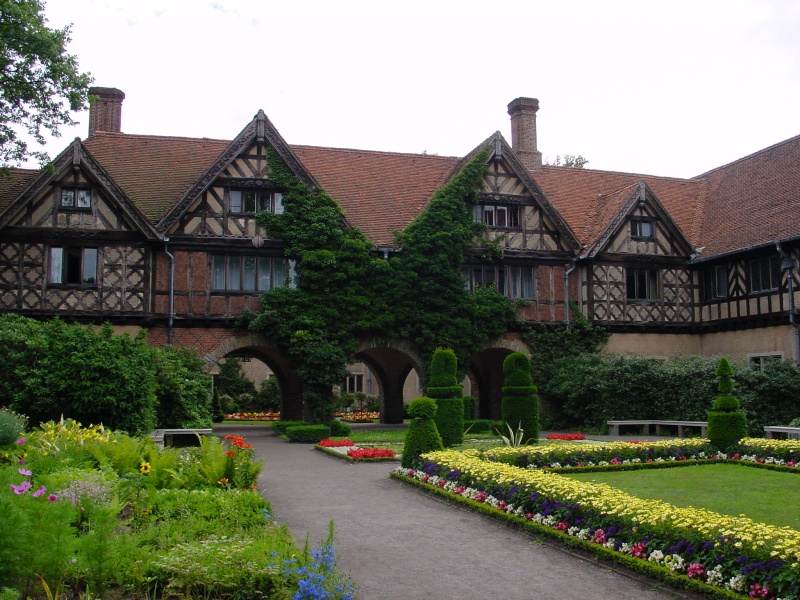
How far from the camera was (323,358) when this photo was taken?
26984 mm

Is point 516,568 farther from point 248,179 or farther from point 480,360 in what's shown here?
point 480,360

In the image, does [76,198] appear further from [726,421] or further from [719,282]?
[719,282]

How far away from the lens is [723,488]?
13.6m

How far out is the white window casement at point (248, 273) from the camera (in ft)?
89.9

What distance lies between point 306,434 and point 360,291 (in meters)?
5.63

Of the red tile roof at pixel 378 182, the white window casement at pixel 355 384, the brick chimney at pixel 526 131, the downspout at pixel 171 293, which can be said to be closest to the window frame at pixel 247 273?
the downspout at pixel 171 293

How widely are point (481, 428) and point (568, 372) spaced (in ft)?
12.4

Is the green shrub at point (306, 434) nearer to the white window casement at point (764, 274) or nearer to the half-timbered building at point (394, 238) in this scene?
→ the half-timbered building at point (394, 238)

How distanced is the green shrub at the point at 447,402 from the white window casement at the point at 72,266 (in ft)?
40.7

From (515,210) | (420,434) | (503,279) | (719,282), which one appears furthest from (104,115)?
(719,282)

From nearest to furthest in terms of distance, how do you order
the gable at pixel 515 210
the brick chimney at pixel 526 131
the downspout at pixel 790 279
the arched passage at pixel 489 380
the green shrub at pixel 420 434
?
the green shrub at pixel 420 434 → the downspout at pixel 790 279 → the gable at pixel 515 210 → the arched passage at pixel 489 380 → the brick chimney at pixel 526 131

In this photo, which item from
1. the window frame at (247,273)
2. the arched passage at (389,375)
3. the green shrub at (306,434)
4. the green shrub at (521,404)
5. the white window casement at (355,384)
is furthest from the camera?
the white window casement at (355,384)


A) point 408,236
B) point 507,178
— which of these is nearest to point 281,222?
point 408,236

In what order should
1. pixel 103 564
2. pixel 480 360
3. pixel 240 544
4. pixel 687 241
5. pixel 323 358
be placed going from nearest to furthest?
pixel 103 564, pixel 240 544, pixel 323 358, pixel 687 241, pixel 480 360
